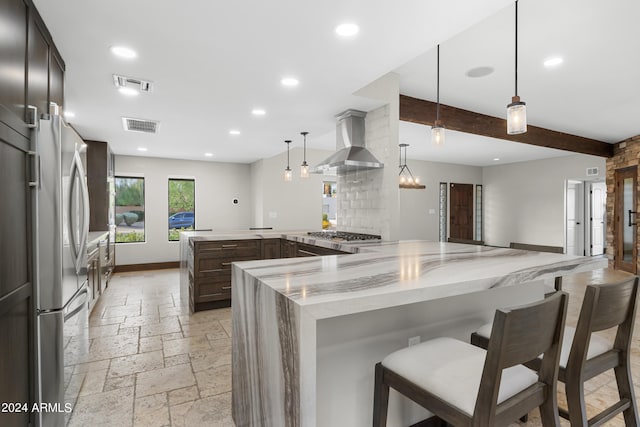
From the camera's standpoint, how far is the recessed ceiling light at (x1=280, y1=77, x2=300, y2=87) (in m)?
2.97

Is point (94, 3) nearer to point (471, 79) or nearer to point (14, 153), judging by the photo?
point (14, 153)

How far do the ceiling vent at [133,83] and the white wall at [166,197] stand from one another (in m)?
4.37

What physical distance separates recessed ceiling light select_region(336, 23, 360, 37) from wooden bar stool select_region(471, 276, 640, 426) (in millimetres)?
1895

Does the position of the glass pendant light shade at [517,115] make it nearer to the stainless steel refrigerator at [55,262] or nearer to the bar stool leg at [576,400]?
the bar stool leg at [576,400]

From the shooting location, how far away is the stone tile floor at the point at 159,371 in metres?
2.01

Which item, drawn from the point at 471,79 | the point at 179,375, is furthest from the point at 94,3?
the point at 471,79

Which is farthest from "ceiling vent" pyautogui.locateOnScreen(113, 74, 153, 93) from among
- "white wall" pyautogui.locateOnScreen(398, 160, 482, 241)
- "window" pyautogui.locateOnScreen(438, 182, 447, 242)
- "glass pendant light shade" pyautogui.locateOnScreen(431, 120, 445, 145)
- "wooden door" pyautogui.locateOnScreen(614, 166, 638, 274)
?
"wooden door" pyautogui.locateOnScreen(614, 166, 638, 274)

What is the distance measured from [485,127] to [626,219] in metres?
4.47

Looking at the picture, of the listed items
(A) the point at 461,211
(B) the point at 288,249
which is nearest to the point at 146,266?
(B) the point at 288,249

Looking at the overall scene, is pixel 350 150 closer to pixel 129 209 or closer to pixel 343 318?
pixel 343 318

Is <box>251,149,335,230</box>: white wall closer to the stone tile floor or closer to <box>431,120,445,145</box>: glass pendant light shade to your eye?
the stone tile floor

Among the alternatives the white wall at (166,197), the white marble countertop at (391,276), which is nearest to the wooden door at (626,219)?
the white marble countertop at (391,276)

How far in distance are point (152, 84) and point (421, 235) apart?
7.92 metres

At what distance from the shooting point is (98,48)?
2.39m
